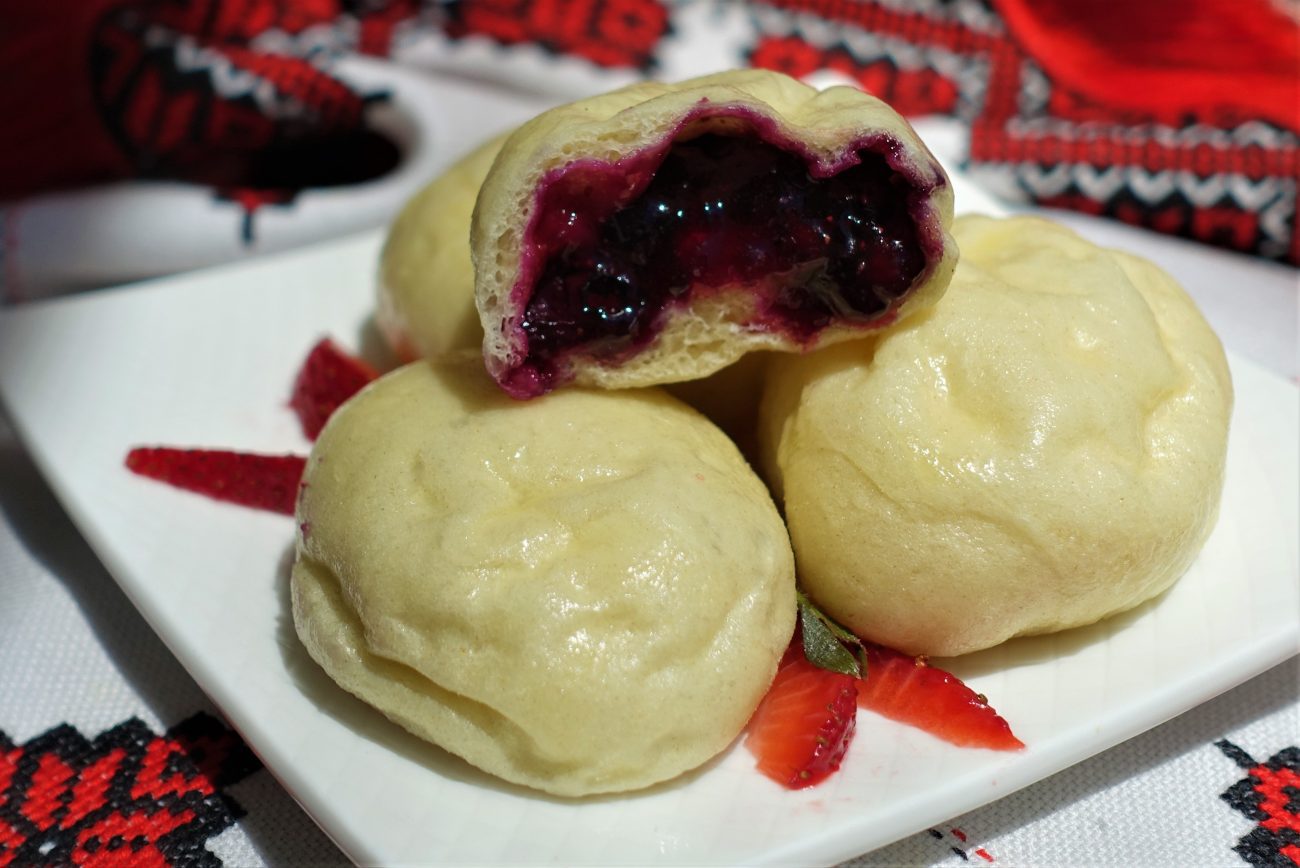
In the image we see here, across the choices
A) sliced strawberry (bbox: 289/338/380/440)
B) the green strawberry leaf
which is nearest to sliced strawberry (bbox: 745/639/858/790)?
the green strawberry leaf

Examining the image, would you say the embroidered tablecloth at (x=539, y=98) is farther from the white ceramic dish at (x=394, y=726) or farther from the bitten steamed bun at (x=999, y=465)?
the bitten steamed bun at (x=999, y=465)

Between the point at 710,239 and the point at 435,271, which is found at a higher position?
the point at 710,239

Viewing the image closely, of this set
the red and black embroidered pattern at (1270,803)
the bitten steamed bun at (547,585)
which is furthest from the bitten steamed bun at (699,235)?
the red and black embroidered pattern at (1270,803)

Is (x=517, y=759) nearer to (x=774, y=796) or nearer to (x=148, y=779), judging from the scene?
(x=774, y=796)

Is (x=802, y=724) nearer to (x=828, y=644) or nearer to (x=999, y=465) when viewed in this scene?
(x=828, y=644)

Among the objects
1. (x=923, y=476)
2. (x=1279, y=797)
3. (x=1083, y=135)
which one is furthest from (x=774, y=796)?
(x=1083, y=135)

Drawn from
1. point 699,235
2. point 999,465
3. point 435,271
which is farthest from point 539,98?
point 999,465
